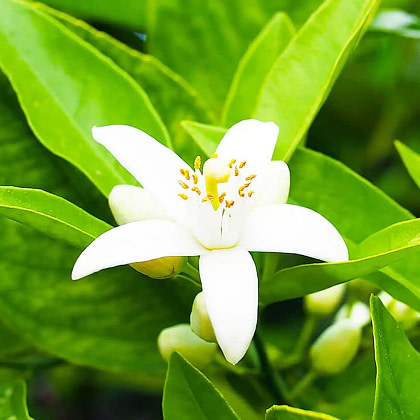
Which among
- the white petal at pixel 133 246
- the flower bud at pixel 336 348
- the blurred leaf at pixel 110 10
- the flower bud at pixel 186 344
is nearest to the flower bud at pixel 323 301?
the flower bud at pixel 336 348

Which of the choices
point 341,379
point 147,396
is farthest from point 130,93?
point 147,396

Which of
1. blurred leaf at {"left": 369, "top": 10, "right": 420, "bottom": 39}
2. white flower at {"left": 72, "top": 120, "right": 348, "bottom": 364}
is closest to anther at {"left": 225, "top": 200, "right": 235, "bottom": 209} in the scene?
white flower at {"left": 72, "top": 120, "right": 348, "bottom": 364}

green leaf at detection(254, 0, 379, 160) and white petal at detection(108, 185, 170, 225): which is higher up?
green leaf at detection(254, 0, 379, 160)

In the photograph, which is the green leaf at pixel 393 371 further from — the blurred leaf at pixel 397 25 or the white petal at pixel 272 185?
the blurred leaf at pixel 397 25

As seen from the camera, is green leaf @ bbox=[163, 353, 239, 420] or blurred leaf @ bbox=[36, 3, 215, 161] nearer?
green leaf @ bbox=[163, 353, 239, 420]

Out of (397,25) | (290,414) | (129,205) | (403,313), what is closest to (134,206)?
(129,205)

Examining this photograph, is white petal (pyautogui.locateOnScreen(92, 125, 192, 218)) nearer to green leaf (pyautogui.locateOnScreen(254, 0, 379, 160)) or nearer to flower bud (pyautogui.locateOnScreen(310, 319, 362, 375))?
green leaf (pyautogui.locateOnScreen(254, 0, 379, 160))
